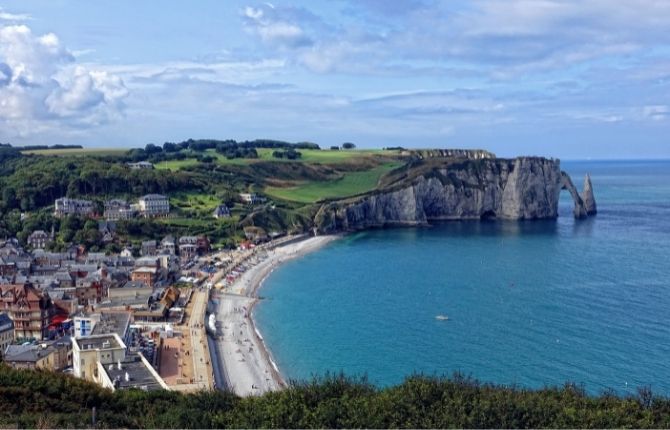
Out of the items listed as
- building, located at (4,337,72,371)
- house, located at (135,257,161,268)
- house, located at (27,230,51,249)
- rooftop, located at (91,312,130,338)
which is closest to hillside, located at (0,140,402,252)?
house, located at (27,230,51,249)

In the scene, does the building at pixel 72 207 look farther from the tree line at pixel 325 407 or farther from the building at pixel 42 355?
the tree line at pixel 325 407

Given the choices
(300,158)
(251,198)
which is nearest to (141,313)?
(251,198)

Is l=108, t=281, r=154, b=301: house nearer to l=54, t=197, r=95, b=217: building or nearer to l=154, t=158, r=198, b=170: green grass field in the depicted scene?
l=54, t=197, r=95, b=217: building

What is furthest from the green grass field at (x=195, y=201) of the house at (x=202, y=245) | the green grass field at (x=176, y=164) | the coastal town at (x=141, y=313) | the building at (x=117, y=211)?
the green grass field at (x=176, y=164)

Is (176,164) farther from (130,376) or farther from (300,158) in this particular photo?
(130,376)

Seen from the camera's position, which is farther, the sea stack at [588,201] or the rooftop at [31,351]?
the sea stack at [588,201]

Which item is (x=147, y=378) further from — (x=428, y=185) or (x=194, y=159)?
(x=194, y=159)
